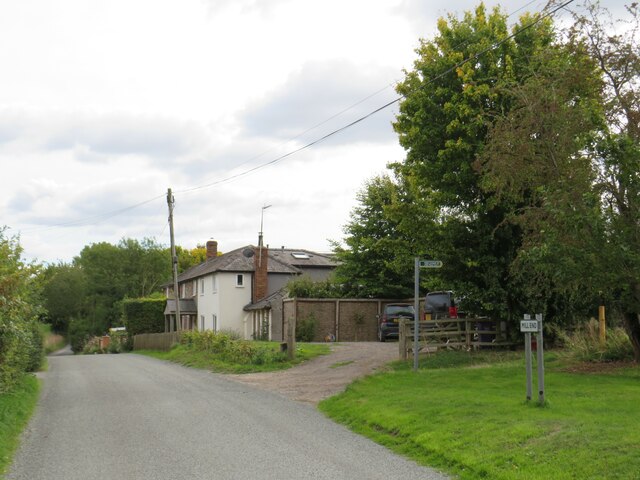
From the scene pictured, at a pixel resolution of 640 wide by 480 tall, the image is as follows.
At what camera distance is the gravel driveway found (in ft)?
57.4

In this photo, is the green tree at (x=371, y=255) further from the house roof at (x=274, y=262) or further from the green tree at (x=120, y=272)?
the green tree at (x=120, y=272)

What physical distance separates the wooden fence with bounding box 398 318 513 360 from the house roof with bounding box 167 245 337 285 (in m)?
24.4

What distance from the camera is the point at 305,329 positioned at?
117ft

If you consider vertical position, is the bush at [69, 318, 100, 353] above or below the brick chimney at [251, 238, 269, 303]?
below

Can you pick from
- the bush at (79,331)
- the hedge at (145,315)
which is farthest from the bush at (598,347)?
the bush at (79,331)

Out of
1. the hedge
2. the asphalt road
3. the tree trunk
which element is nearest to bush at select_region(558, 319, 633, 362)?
the tree trunk

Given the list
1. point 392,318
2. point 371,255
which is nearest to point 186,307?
point 371,255

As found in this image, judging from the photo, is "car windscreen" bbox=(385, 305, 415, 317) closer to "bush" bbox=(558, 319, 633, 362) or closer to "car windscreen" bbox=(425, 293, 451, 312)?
"car windscreen" bbox=(425, 293, 451, 312)

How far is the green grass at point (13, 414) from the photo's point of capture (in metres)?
10.5

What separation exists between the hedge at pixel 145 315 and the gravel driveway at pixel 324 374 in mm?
34263

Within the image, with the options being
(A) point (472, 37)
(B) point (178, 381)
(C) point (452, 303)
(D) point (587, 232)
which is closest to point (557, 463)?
(D) point (587, 232)

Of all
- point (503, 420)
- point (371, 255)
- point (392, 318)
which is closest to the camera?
point (503, 420)

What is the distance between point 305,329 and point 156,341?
472 inches

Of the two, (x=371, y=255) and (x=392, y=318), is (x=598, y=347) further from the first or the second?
(x=371, y=255)
